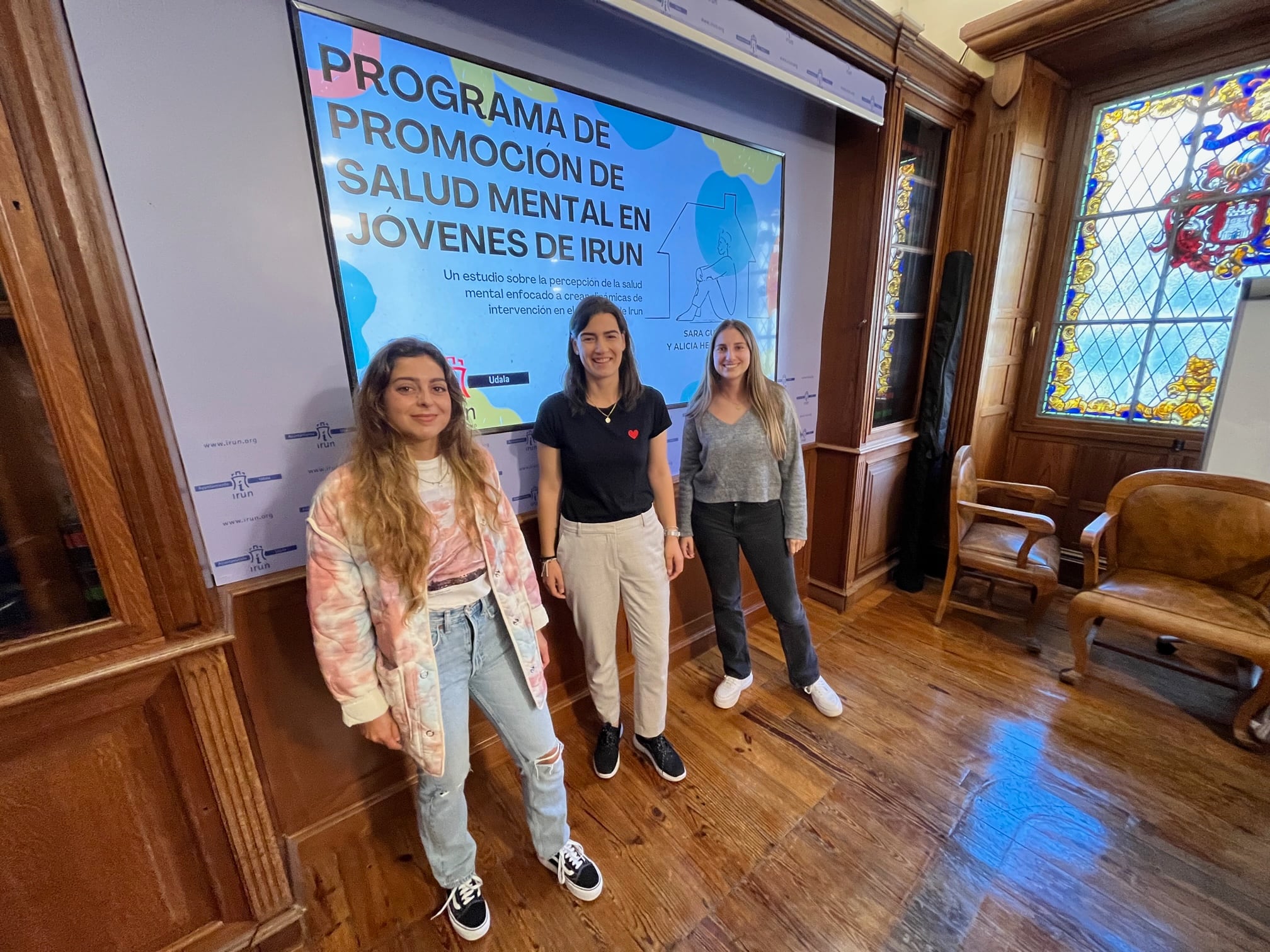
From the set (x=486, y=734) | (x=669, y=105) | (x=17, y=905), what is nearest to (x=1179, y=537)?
(x=669, y=105)

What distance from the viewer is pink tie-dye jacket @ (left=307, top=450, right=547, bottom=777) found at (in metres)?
1.05

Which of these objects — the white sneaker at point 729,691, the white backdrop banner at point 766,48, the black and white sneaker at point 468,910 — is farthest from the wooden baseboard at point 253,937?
the white backdrop banner at point 766,48

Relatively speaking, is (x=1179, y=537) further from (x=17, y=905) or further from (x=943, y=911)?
(x=17, y=905)

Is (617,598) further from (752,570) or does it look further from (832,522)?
(832,522)

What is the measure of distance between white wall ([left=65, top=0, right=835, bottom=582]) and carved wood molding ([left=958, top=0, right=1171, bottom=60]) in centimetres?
213

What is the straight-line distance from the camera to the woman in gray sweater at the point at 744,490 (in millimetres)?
1809

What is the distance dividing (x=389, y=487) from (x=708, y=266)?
1.57m

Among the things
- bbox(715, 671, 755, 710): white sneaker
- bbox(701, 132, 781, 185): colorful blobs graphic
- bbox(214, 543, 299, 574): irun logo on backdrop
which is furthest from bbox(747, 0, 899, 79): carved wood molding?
bbox(715, 671, 755, 710): white sneaker

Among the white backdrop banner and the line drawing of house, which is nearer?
the white backdrop banner

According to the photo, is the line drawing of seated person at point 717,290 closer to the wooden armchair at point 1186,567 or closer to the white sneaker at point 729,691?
the white sneaker at point 729,691

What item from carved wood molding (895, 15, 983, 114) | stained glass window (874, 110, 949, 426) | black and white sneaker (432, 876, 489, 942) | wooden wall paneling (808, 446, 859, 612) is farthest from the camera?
wooden wall paneling (808, 446, 859, 612)

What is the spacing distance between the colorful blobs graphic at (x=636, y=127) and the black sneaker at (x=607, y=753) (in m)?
2.03

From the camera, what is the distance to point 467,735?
1271 millimetres

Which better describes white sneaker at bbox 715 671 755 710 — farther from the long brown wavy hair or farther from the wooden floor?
the long brown wavy hair
